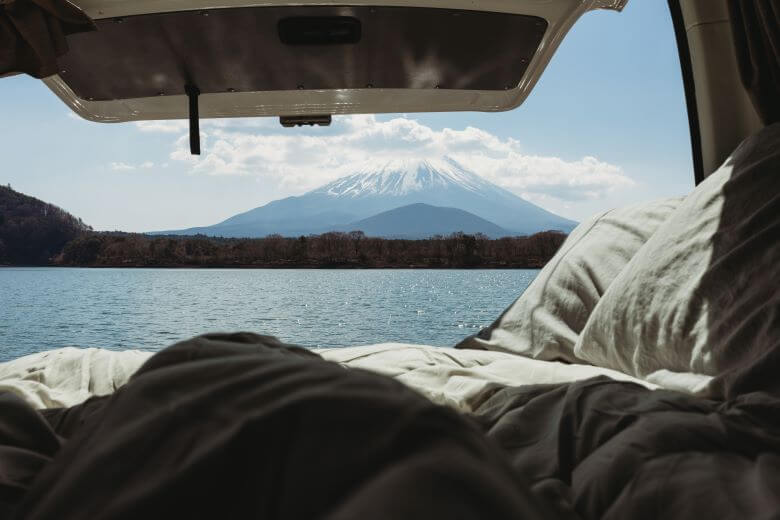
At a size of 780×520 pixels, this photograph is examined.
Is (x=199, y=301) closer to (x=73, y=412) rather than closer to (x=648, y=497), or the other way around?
(x=73, y=412)

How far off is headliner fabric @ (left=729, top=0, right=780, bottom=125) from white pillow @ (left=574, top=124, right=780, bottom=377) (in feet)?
1.51

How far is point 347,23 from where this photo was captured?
5.73ft

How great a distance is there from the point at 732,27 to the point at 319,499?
162 cm

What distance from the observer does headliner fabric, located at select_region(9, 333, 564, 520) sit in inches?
8.4

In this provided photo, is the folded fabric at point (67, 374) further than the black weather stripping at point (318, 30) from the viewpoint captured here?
No

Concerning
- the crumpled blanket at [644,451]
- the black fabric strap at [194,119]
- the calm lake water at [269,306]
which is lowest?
the calm lake water at [269,306]

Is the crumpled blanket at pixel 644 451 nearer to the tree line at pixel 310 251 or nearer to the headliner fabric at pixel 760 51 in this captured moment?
the headliner fabric at pixel 760 51

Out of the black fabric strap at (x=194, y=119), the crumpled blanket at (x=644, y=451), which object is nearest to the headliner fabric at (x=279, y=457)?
the crumpled blanket at (x=644, y=451)

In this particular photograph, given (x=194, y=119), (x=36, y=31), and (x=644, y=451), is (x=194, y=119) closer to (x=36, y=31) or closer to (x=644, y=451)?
(x=36, y=31)

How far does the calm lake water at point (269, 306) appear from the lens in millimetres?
3412

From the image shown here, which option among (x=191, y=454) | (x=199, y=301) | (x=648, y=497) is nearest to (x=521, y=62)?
(x=648, y=497)

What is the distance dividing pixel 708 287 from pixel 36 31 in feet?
5.96

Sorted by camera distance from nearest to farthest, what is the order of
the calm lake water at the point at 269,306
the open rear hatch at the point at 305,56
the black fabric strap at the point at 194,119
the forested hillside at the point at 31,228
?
1. the open rear hatch at the point at 305,56
2. the black fabric strap at the point at 194,119
3. the calm lake water at the point at 269,306
4. the forested hillside at the point at 31,228

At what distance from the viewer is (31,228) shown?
15.7ft
